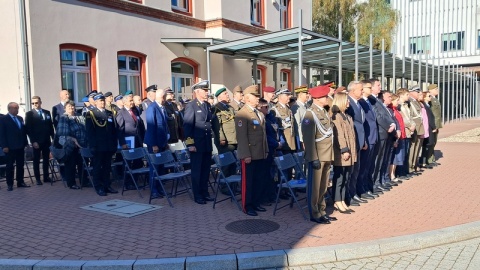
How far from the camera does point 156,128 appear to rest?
7.84 metres

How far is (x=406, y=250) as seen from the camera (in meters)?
5.16

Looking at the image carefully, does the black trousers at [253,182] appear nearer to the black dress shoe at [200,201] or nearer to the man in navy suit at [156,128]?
the black dress shoe at [200,201]

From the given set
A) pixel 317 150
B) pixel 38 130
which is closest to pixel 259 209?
pixel 317 150

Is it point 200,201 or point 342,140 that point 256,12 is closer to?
point 200,201

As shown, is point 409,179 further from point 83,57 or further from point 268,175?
point 83,57

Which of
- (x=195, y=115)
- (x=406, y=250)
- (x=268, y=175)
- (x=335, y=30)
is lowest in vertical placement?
(x=406, y=250)

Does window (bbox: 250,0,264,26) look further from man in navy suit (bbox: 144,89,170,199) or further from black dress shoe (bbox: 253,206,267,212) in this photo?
black dress shoe (bbox: 253,206,267,212)

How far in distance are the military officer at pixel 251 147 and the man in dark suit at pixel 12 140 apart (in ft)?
16.2

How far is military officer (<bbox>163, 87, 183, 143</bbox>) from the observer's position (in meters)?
8.76

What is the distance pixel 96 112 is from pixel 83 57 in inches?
203

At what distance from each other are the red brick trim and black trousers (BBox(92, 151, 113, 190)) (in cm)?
594

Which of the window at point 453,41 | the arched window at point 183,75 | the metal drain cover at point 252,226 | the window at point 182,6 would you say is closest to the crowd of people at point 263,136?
the metal drain cover at point 252,226

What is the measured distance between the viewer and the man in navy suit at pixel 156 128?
25.4 ft

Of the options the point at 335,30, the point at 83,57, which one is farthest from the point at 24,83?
the point at 335,30
